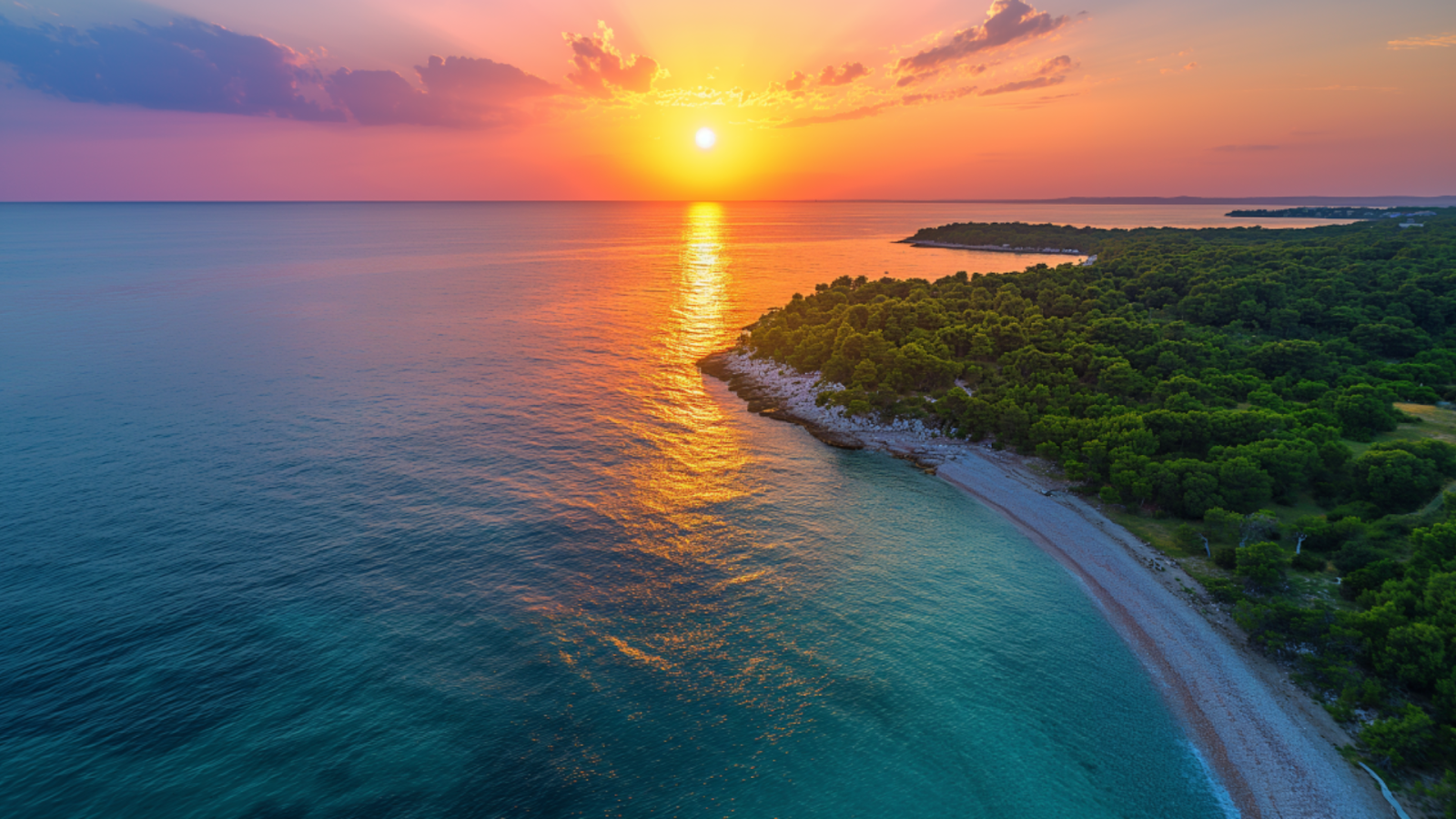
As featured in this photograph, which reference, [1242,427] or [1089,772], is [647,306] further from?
[1089,772]

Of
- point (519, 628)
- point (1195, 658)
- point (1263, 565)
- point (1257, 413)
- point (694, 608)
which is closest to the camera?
point (1195, 658)

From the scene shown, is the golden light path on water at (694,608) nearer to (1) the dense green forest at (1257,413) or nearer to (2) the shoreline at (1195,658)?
(2) the shoreline at (1195,658)

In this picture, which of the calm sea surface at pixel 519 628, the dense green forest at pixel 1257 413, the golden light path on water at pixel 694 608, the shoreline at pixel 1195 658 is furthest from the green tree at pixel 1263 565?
the golden light path on water at pixel 694 608

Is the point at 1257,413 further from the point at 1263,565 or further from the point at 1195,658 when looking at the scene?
the point at 1195,658

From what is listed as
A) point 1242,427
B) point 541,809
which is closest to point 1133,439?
point 1242,427

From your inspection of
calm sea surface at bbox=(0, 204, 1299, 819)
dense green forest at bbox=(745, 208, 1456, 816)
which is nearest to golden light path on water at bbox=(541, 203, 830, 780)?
calm sea surface at bbox=(0, 204, 1299, 819)

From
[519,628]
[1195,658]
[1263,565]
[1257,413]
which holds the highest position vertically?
[1257,413]

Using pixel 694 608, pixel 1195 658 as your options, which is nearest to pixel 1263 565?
pixel 1195 658
